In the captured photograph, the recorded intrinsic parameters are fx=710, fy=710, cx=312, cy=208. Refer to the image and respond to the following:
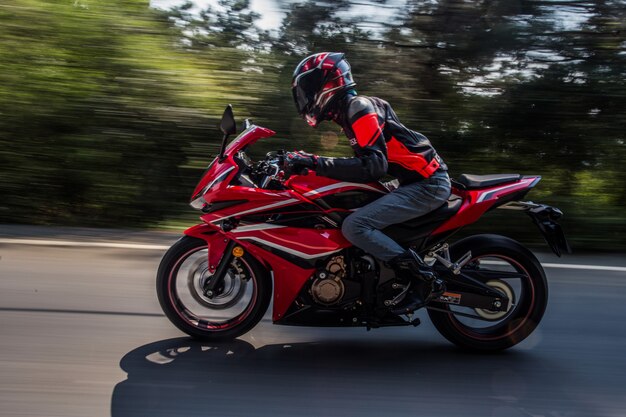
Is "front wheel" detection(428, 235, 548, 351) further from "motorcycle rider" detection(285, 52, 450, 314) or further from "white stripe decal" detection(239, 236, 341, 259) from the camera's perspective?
"white stripe decal" detection(239, 236, 341, 259)

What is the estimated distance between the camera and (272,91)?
A: 9.66 metres

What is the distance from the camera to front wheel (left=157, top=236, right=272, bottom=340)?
180 inches

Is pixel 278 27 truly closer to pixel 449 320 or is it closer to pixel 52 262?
pixel 52 262

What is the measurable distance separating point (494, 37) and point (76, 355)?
26.2 ft

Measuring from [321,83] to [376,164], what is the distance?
63 cm

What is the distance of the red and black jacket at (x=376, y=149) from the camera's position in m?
4.27

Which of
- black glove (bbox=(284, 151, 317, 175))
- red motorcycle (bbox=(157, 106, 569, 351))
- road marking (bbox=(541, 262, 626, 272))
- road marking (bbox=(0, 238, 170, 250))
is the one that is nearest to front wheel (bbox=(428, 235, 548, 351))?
red motorcycle (bbox=(157, 106, 569, 351))

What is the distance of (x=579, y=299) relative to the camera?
5.72 m

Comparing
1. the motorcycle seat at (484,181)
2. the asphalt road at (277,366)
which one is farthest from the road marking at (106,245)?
the motorcycle seat at (484,181)

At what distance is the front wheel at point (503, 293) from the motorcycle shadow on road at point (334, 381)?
11cm

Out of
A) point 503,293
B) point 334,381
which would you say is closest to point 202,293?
point 334,381

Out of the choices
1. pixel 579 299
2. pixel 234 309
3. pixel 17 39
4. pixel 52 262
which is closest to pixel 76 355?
pixel 234 309

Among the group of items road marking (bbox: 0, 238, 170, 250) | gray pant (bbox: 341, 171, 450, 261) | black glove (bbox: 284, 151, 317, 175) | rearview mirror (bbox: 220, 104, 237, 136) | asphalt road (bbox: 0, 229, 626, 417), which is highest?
rearview mirror (bbox: 220, 104, 237, 136)

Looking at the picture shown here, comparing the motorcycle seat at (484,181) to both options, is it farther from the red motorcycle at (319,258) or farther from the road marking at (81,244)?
the road marking at (81,244)
